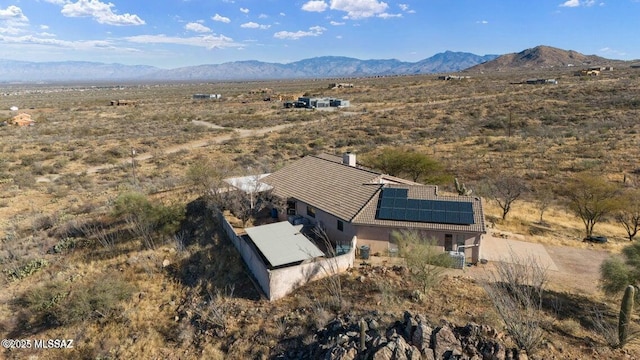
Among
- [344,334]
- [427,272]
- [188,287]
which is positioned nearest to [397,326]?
[344,334]

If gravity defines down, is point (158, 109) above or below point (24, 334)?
above

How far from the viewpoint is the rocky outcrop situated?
11.4 m

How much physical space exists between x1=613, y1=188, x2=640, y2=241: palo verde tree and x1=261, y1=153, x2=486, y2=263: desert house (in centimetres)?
1114

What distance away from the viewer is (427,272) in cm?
1599

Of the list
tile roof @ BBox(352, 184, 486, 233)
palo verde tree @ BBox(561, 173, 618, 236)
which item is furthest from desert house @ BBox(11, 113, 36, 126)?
palo verde tree @ BBox(561, 173, 618, 236)

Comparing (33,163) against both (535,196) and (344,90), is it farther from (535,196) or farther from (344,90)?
(344,90)

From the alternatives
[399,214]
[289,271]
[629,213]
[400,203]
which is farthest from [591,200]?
[289,271]

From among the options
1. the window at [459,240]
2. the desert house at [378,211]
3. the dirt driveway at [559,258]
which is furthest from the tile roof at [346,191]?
the dirt driveway at [559,258]

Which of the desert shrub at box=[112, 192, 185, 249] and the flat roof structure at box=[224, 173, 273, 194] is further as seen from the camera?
the flat roof structure at box=[224, 173, 273, 194]

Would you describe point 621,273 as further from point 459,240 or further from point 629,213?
point 629,213

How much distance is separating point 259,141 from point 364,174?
34.0 m

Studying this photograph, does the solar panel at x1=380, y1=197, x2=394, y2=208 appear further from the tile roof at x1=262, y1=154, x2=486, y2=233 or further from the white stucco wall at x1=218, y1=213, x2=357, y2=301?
the white stucco wall at x1=218, y1=213, x2=357, y2=301

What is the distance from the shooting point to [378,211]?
20.6m

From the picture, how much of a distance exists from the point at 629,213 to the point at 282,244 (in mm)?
23614
